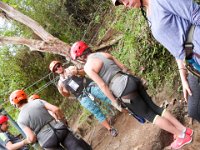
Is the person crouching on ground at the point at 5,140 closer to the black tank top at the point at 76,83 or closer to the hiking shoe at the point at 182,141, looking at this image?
the black tank top at the point at 76,83

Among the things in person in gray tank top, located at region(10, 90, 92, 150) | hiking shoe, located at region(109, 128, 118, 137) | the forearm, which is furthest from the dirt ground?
the forearm

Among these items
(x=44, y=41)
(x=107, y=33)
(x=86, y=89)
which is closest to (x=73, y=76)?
(x=86, y=89)

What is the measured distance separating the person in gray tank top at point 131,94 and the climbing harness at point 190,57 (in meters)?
1.90

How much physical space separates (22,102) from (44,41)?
4841 mm

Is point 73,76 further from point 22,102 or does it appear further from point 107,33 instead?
point 107,33

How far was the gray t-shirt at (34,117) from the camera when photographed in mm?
5602

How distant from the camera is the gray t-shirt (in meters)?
5.60

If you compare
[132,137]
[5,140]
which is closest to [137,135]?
[132,137]

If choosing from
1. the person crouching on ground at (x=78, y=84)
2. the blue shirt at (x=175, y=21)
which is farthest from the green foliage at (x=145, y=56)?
the blue shirt at (x=175, y=21)

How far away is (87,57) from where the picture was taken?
19.0 feet

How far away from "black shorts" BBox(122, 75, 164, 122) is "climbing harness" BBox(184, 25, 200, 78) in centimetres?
187

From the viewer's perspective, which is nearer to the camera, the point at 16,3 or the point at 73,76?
the point at 73,76

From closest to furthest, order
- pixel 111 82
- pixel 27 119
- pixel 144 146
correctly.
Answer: pixel 111 82 → pixel 27 119 → pixel 144 146

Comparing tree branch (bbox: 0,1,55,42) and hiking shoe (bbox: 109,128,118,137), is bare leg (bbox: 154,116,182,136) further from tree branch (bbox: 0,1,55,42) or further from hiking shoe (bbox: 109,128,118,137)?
tree branch (bbox: 0,1,55,42)
